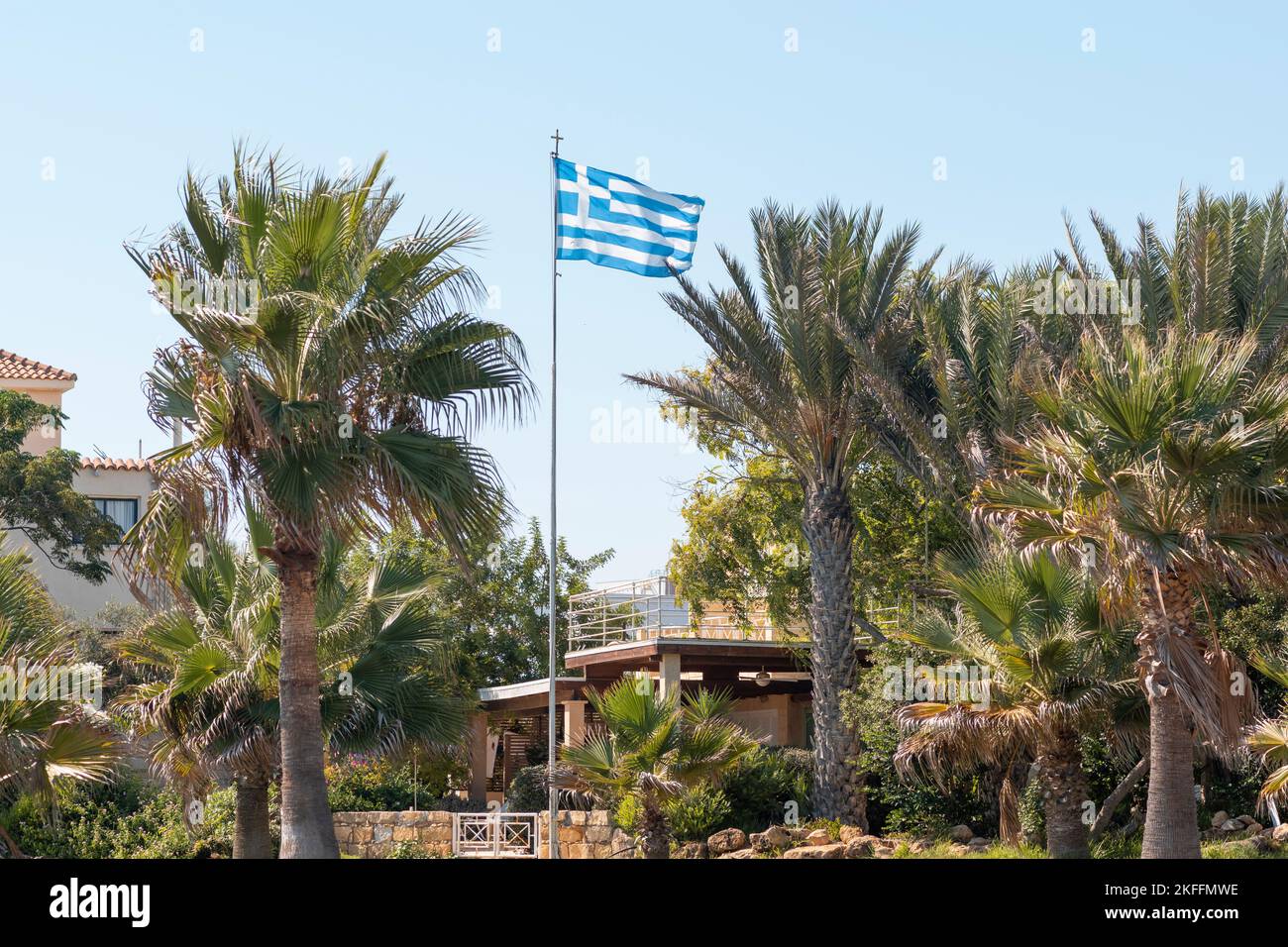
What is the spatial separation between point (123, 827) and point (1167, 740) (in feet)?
55.1

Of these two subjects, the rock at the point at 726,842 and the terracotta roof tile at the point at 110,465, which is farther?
the terracotta roof tile at the point at 110,465

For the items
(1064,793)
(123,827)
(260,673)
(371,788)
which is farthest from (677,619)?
(1064,793)

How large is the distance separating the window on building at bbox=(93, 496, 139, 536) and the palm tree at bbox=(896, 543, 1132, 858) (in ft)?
86.9

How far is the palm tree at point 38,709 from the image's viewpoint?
13.9 meters

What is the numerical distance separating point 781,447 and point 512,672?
58.5 ft

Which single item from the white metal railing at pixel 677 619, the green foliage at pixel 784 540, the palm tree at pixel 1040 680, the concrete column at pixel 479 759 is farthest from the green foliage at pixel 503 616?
the palm tree at pixel 1040 680

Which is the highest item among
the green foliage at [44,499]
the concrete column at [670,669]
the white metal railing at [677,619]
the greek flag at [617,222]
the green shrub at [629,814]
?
the greek flag at [617,222]

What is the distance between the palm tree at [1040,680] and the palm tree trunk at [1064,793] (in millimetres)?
12

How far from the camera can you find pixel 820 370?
924 inches

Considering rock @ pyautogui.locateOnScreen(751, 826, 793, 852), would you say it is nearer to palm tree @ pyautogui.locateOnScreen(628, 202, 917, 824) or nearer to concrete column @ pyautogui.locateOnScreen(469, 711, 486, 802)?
palm tree @ pyautogui.locateOnScreen(628, 202, 917, 824)

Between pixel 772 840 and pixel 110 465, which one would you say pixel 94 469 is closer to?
pixel 110 465

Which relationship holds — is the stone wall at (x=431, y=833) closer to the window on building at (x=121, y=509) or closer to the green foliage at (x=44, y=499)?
Result: the green foliage at (x=44, y=499)

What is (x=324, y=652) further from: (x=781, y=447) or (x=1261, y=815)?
(x=1261, y=815)
